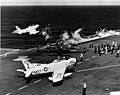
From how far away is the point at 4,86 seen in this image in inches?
1264

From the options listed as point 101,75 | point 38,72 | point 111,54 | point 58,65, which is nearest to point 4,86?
point 38,72

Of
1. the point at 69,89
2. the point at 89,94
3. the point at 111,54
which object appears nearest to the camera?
the point at 89,94

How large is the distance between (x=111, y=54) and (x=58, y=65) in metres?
17.1

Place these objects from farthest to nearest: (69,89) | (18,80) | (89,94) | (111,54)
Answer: (111,54) < (18,80) < (69,89) < (89,94)

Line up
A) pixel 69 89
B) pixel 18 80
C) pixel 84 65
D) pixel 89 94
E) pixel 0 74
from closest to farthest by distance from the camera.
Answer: pixel 89 94 < pixel 69 89 < pixel 18 80 < pixel 0 74 < pixel 84 65

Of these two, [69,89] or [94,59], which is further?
[94,59]

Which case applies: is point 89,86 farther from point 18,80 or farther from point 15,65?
point 15,65

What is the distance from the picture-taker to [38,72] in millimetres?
33625

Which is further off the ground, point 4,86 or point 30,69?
point 30,69

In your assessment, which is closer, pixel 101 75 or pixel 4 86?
Answer: pixel 4 86

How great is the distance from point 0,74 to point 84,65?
15.7 m

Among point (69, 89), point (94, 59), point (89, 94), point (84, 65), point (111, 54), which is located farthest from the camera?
point (111, 54)

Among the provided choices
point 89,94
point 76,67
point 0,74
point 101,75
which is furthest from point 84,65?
point 0,74

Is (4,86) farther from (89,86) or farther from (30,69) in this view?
(89,86)
